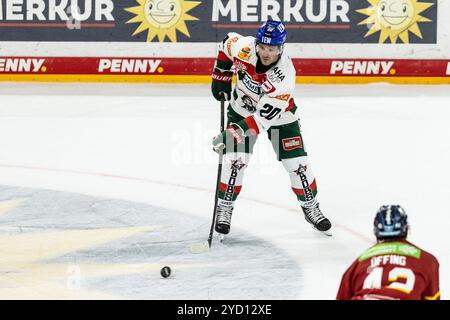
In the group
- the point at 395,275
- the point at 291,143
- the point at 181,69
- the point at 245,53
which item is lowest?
the point at 181,69

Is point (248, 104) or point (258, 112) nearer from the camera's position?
point (258, 112)

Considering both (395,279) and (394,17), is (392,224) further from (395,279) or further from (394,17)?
(394,17)

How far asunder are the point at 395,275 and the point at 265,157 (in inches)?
221

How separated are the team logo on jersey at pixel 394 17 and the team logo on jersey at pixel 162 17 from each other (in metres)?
2.06

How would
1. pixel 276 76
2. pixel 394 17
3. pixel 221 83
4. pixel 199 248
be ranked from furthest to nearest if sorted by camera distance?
pixel 394 17 → pixel 221 83 → pixel 199 248 → pixel 276 76

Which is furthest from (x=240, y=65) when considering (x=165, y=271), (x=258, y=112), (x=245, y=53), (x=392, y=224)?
(x=392, y=224)

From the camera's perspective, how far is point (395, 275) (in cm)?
402

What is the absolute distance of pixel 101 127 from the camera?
10.7 m

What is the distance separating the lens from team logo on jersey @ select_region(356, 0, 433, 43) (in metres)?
12.6

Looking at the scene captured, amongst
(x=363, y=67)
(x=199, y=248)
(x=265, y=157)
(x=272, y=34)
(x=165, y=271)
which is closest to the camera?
(x=165, y=271)

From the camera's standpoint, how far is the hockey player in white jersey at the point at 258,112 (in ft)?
21.3

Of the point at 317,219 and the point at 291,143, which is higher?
the point at 291,143

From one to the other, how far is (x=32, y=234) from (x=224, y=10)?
6.17 m

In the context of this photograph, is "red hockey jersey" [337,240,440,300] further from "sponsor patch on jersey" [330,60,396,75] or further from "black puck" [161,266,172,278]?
"sponsor patch on jersey" [330,60,396,75]
